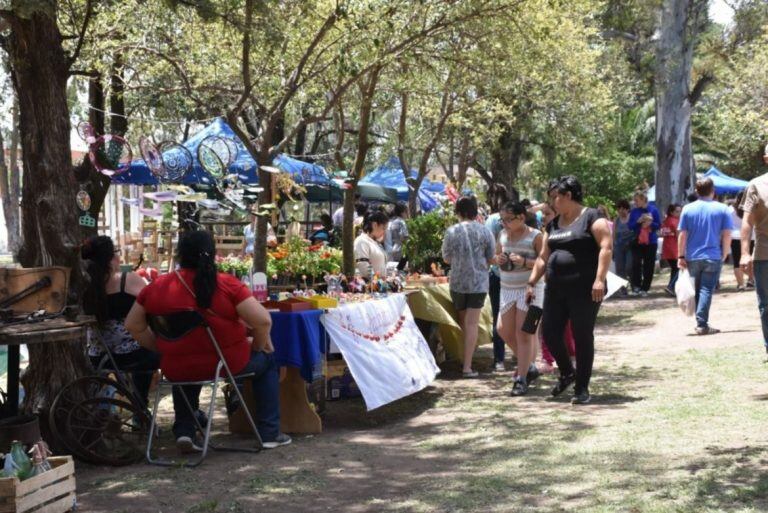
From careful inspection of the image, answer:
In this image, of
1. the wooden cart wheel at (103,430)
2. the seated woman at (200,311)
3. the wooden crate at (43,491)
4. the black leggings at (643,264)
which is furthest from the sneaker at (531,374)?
the black leggings at (643,264)

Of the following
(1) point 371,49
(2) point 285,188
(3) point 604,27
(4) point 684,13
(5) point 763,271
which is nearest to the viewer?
(5) point 763,271

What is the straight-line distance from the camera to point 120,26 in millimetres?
10391

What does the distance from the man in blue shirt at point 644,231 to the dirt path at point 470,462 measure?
848cm

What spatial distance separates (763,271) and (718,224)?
3.27 metres

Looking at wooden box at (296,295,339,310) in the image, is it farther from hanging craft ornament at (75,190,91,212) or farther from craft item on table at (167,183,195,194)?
craft item on table at (167,183,195,194)

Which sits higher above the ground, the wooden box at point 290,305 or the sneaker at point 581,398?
the wooden box at point 290,305

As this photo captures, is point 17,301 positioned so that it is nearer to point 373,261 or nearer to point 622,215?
point 373,261

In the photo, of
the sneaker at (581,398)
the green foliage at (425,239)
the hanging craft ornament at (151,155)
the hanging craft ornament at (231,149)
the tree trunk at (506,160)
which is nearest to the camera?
the sneaker at (581,398)

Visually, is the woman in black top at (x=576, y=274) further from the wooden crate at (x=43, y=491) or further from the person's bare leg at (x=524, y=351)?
the wooden crate at (x=43, y=491)

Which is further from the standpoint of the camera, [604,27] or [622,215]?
[604,27]

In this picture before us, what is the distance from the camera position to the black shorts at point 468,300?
32.6 ft

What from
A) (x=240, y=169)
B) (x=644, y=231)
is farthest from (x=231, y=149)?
(x=644, y=231)

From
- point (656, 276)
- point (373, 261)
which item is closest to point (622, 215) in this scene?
point (656, 276)

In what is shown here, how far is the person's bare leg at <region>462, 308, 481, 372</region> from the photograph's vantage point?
32.7 ft
